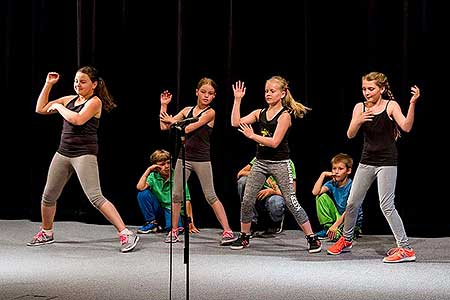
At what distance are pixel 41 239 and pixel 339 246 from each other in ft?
7.39

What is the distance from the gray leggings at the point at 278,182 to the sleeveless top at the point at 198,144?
516 mm

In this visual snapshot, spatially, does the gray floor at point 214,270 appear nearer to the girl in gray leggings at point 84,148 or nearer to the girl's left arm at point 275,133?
the girl in gray leggings at point 84,148

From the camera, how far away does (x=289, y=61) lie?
7.11 meters

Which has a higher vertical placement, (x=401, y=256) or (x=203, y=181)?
(x=203, y=181)

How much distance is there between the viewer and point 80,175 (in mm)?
6168

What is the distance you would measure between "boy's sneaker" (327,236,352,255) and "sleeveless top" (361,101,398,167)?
24.2 inches

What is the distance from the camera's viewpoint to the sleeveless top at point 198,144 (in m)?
6.62

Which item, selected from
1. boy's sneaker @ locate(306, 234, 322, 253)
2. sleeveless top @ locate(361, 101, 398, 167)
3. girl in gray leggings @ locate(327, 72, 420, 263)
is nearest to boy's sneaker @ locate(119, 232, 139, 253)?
boy's sneaker @ locate(306, 234, 322, 253)

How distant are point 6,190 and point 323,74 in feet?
10.5

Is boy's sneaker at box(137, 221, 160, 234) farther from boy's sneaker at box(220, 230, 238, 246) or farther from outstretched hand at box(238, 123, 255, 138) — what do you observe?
outstretched hand at box(238, 123, 255, 138)

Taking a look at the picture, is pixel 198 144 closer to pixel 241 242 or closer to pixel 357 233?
→ pixel 241 242

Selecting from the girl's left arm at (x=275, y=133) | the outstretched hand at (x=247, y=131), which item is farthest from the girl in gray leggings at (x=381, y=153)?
the outstretched hand at (x=247, y=131)

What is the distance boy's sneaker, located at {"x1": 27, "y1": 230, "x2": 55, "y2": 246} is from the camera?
6.49 metres

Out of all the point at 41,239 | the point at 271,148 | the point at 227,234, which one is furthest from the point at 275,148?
the point at 41,239
